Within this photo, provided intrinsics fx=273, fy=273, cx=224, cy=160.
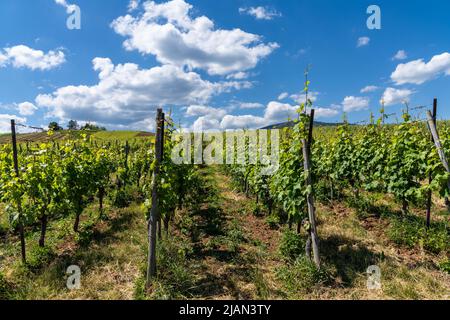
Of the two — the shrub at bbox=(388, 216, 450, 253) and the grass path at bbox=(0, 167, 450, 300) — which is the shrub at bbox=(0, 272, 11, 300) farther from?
the shrub at bbox=(388, 216, 450, 253)

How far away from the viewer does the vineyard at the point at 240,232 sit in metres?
5.15

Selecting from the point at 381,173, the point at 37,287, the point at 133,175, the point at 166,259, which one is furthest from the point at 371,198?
the point at 133,175

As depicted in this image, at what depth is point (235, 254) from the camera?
21.1ft

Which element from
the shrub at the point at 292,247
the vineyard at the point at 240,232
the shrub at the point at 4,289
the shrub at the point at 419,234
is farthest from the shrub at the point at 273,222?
the shrub at the point at 4,289

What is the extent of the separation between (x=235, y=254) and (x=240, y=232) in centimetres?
104

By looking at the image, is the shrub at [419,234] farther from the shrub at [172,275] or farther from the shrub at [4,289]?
the shrub at [4,289]

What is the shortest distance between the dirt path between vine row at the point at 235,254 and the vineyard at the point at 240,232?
0.10 ft

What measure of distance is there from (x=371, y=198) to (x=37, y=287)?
9.02 m

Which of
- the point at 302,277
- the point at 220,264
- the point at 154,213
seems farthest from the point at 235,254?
the point at 154,213

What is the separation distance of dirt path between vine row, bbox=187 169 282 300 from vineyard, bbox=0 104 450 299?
0.03 metres

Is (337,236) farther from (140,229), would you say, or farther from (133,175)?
(133,175)

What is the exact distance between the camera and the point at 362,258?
5965 millimetres

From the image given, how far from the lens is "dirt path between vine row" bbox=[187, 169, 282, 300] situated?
5137 mm

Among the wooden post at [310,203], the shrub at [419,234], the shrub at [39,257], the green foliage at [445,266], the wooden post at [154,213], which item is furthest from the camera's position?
the shrub at [419,234]
